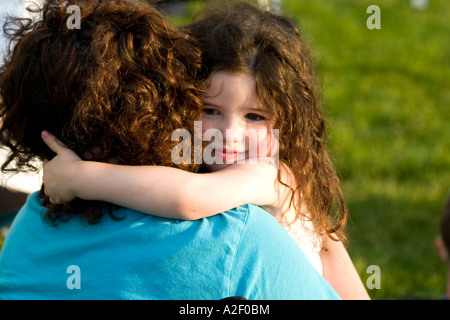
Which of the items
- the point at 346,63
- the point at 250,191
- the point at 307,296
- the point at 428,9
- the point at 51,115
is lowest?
the point at 307,296

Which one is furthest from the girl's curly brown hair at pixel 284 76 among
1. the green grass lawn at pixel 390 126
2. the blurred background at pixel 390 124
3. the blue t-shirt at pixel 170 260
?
the green grass lawn at pixel 390 126

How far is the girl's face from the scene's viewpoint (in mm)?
2158

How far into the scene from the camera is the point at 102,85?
5.85 feet

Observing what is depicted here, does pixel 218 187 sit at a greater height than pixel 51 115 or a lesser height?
lesser

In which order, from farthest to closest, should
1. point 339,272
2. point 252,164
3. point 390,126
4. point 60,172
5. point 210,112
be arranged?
point 390,126 < point 339,272 < point 210,112 < point 252,164 < point 60,172

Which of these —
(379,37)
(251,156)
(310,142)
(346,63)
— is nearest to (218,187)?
(251,156)

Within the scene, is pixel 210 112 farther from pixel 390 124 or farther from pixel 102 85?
pixel 390 124

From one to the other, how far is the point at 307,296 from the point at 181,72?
672 millimetres

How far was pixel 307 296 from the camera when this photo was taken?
1.84 meters

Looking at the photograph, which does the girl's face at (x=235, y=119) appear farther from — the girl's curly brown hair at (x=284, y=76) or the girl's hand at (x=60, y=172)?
the girl's hand at (x=60, y=172)

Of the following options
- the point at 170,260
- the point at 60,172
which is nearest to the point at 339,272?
the point at 170,260

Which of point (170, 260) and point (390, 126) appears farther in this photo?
point (390, 126)

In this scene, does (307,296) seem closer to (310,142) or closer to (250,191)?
(250,191)

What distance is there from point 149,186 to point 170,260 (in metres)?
0.19
